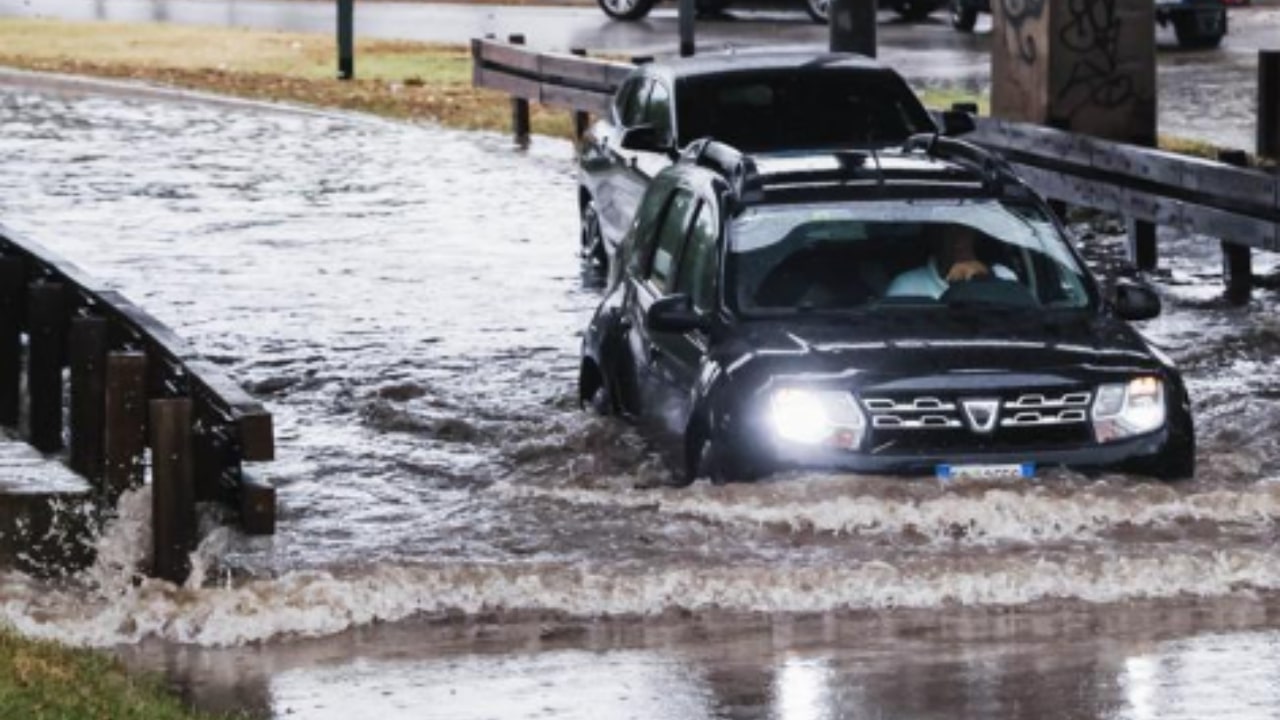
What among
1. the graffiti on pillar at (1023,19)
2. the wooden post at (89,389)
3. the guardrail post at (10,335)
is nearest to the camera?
the wooden post at (89,389)

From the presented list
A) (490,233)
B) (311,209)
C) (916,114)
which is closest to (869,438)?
(916,114)

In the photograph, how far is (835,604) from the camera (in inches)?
507

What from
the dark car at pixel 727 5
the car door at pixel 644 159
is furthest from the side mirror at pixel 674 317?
the dark car at pixel 727 5

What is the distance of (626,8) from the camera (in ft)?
168

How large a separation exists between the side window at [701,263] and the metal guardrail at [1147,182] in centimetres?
684

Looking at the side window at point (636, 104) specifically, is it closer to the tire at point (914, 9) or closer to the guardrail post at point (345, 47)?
the guardrail post at point (345, 47)

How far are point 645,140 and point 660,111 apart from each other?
509mm

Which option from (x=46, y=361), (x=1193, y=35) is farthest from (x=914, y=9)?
(x=46, y=361)

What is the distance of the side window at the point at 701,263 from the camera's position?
48.8 feet

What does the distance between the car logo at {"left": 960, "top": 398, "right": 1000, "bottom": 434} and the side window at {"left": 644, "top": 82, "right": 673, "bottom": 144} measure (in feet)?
28.5

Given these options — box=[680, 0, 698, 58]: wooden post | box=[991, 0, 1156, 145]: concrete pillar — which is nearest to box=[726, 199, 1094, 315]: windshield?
box=[991, 0, 1156, 145]: concrete pillar

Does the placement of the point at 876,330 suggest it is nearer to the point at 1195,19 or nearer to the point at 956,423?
the point at 956,423

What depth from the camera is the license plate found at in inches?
537

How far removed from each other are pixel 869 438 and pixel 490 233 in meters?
13.6
